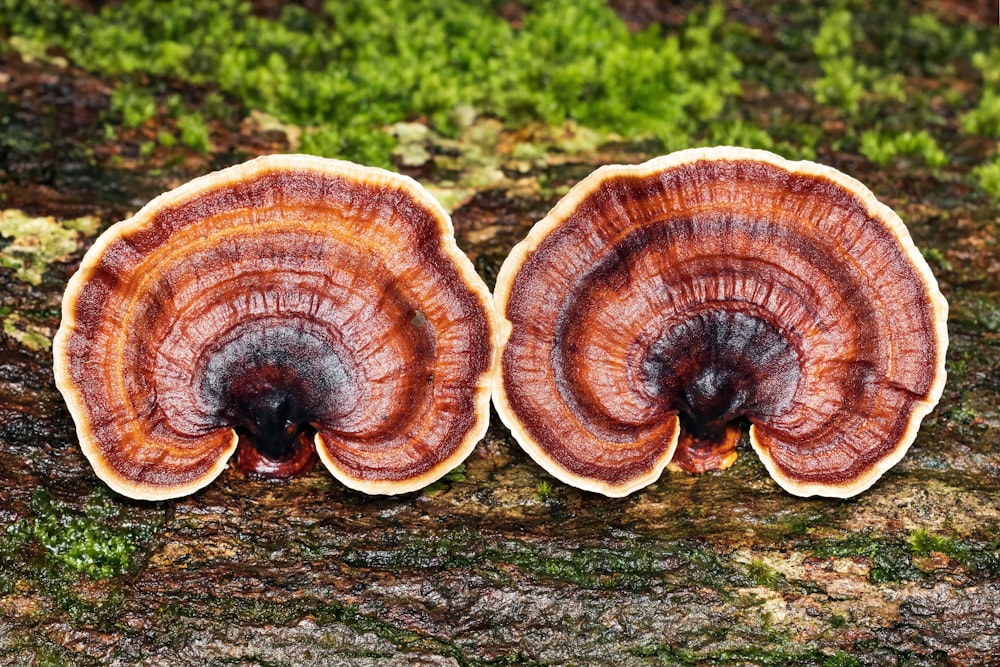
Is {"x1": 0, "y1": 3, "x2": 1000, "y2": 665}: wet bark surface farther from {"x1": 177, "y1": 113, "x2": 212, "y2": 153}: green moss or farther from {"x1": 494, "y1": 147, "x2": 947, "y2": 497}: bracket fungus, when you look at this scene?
{"x1": 177, "y1": 113, "x2": 212, "y2": 153}: green moss

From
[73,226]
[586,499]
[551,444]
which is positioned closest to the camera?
[551,444]

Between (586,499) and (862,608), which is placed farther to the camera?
(586,499)

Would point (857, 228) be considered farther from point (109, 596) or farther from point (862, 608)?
point (109, 596)

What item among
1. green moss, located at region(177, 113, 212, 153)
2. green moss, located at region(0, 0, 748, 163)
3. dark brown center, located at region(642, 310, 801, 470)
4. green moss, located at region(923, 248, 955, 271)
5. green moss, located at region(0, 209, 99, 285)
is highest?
green moss, located at region(0, 0, 748, 163)

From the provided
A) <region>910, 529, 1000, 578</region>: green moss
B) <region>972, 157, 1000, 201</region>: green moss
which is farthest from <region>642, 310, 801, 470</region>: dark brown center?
<region>972, 157, 1000, 201</region>: green moss

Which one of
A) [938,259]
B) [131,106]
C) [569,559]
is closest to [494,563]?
[569,559]

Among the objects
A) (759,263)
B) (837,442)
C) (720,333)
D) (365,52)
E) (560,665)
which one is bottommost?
(560,665)

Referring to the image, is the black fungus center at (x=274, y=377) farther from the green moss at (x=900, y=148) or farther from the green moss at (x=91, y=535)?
the green moss at (x=900, y=148)

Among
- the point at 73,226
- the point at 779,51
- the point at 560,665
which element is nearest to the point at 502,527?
the point at 560,665
